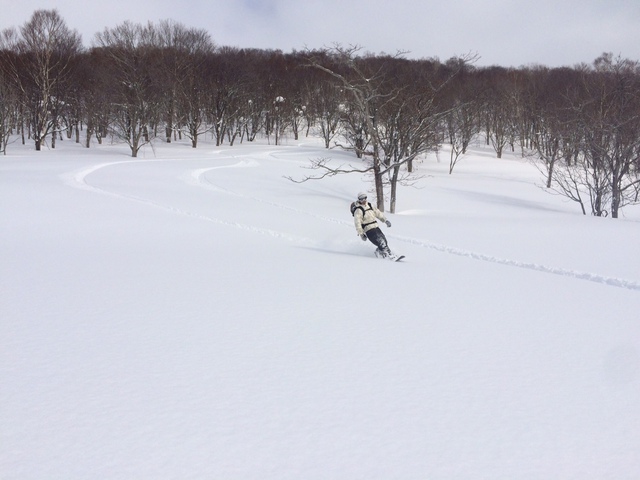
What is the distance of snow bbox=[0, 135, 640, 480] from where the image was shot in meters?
3.23

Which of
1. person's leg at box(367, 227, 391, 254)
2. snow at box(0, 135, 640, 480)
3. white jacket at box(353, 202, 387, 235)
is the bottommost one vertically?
snow at box(0, 135, 640, 480)

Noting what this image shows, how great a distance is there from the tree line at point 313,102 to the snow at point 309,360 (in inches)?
533

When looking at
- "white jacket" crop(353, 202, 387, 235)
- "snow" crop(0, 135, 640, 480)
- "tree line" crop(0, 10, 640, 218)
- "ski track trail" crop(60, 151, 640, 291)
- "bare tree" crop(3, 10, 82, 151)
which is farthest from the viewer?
"bare tree" crop(3, 10, 82, 151)

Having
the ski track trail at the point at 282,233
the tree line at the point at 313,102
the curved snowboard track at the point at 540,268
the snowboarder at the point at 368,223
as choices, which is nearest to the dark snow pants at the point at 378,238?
the snowboarder at the point at 368,223

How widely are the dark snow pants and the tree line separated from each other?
37.8 ft

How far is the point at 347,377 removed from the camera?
4.39m

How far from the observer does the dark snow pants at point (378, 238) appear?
1098 centimetres

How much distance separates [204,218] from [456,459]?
13654 mm

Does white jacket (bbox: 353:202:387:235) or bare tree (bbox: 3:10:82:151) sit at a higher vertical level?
bare tree (bbox: 3:10:82:151)

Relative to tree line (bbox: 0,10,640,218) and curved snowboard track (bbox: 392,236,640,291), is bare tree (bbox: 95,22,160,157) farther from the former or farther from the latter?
curved snowboard track (bbox: 392,236,640,291)

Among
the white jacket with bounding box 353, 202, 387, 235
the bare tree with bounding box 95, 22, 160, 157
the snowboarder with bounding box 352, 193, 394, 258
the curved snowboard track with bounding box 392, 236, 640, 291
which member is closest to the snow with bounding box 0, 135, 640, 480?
the curved snowboard track with bounding box 392, 236, 640, 291

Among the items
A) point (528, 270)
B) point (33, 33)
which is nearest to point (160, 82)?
point (33, 33)

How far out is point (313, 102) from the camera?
74312mm

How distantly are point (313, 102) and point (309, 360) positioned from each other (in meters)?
72.9
